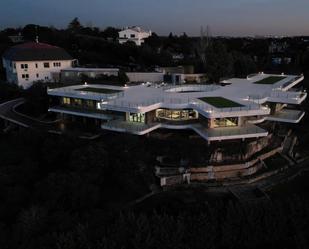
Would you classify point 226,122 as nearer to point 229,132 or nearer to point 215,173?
point 229,132

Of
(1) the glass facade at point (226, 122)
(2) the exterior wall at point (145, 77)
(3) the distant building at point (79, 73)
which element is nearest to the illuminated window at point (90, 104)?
(1) the glass facade at point (226, 122)

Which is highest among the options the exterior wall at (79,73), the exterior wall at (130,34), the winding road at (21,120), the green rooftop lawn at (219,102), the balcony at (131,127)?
the exterior wall at (130,34)

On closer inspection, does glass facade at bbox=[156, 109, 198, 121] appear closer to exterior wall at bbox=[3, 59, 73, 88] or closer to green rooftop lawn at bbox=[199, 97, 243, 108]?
green rooftop lawn at bbox=[199, 97, 243, 108]

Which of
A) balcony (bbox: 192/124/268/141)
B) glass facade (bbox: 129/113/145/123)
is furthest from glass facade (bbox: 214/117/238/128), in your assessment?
glass facade (bbox: 129/113/145/123)

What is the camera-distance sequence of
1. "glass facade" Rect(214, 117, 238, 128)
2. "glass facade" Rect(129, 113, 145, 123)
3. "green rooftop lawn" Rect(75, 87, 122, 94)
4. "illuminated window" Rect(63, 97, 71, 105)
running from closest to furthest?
"glass facade" Rect(214, 117, 238, 128), "glass facade" Rect(129, 113, 145, 123), "green rooftop lawn" Rect(75, 87, 122, 94), "illuminated window" Rect(63, 97, 71, 105)

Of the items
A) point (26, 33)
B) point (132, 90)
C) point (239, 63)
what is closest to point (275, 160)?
point (132, 90)

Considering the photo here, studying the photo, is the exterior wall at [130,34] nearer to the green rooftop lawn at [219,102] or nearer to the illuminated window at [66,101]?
the illuminated window at [66,101]

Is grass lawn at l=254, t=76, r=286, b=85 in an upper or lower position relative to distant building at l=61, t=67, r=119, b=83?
lower

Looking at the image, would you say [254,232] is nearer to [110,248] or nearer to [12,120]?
[110,248]
